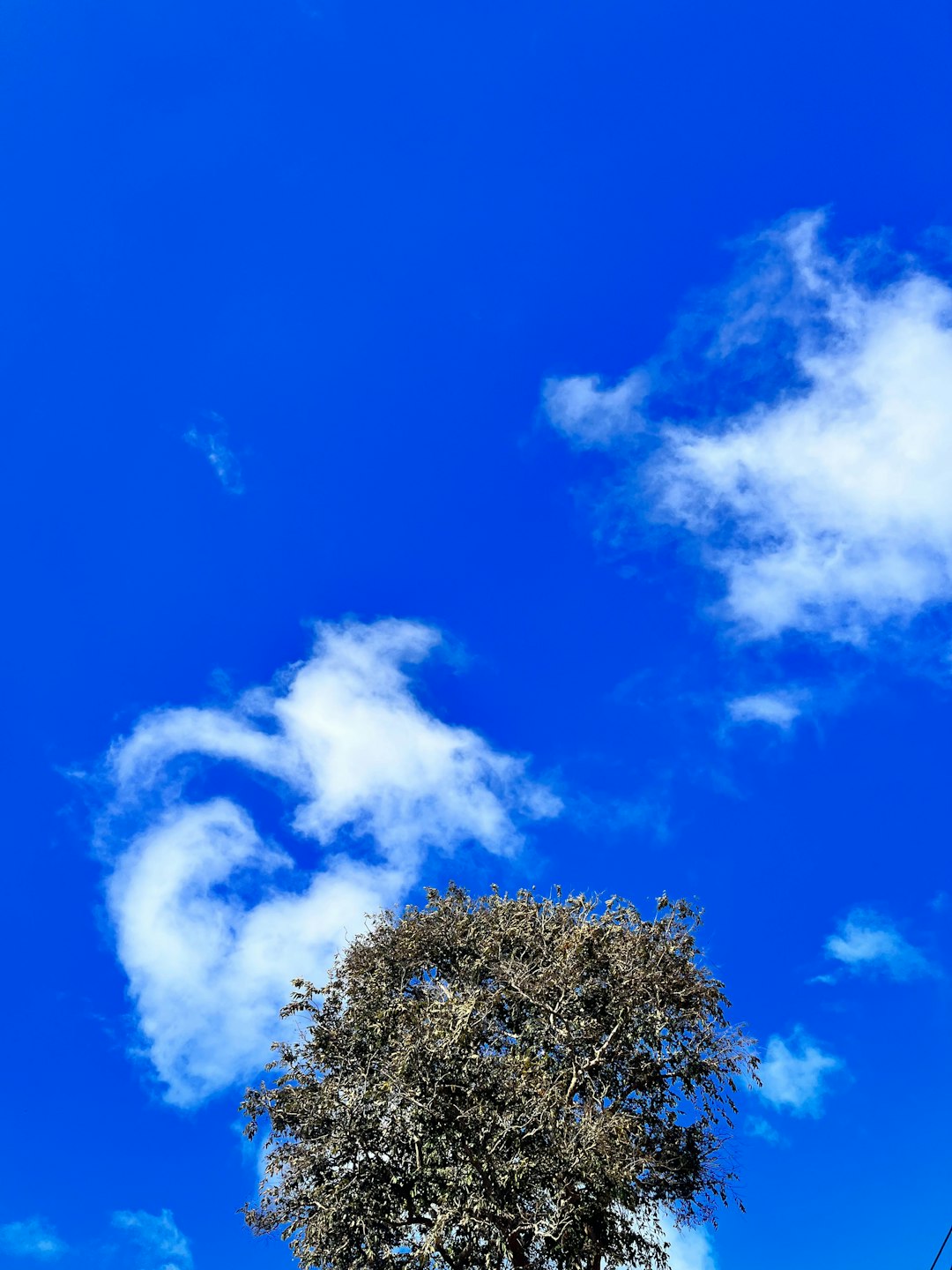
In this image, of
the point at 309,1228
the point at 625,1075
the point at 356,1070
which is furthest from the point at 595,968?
the point at 309,1228

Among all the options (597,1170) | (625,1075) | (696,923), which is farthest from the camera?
(696,923)

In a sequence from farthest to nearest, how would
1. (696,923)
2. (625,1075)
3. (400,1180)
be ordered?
1. (696,923)
2. (625,1075)
3. (400,1180)

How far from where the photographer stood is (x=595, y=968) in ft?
96.4

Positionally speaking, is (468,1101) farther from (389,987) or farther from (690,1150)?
(690,1150)

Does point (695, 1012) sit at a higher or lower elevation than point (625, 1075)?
higher

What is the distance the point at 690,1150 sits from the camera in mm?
30219

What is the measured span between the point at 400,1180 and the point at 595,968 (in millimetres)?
8472

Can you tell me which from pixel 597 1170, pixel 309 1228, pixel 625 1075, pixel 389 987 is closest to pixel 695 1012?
pixel 625 1075

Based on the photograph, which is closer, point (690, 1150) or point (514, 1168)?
point (514, 1168)

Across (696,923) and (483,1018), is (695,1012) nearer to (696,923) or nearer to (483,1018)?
(696,923)

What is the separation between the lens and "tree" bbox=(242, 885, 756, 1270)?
25.0 meters

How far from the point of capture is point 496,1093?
82.7 feet

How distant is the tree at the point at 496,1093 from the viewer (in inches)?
985

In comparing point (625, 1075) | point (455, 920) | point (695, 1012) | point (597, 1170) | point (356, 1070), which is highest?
point (455, 920)
